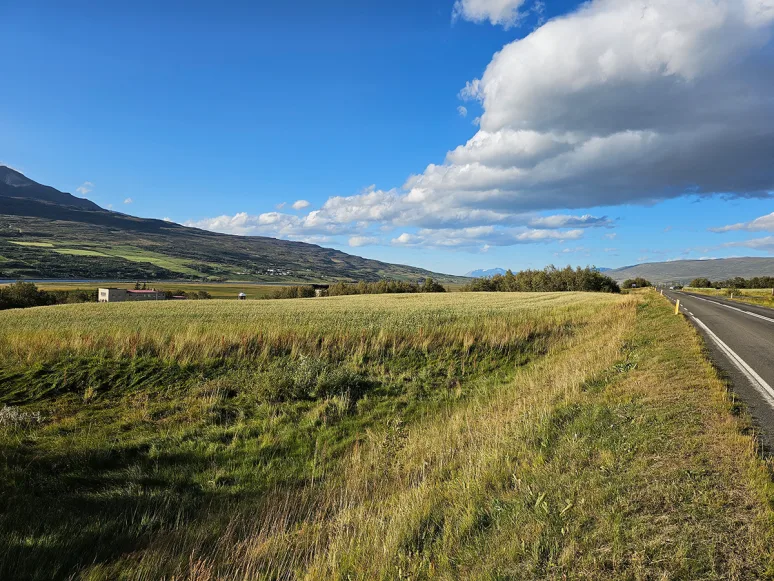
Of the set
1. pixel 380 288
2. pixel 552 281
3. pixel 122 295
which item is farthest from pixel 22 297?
pixel 552 281

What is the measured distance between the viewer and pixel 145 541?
19.8 feet

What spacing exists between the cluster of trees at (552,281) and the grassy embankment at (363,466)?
97.5 metres

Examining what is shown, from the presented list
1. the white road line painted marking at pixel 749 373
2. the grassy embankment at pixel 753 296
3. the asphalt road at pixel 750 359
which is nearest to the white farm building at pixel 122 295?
the asphalt road at pixel 750 359

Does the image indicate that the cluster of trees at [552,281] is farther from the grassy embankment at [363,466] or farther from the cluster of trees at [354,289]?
the grassy embankment at [363,466]

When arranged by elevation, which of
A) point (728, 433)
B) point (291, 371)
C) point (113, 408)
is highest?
point (728, 433)

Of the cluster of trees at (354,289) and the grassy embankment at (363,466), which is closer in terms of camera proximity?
the grassy embankment at (363,466)

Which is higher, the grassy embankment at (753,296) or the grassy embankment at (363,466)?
the grassy embankment at (753,296)

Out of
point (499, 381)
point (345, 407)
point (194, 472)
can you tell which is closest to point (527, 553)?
point (194, 472)

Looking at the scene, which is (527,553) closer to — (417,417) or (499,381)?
(417,417)

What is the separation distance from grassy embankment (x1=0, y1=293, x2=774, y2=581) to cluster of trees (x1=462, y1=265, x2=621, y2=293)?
320 feet

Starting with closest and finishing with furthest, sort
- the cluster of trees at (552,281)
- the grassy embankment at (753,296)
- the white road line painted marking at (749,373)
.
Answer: the white road line painted marking at (749,373) → the grassy embankment at (753,296) → the cluster of trees at (552,281)

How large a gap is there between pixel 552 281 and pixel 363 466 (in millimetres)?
113255

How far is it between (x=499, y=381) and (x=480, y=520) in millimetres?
10303

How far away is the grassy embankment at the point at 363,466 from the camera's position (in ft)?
15.1
